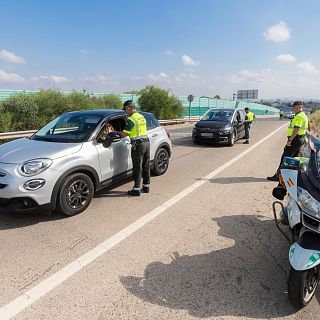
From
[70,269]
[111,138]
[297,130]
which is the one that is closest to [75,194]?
[111,138]

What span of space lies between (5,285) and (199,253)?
2.11m

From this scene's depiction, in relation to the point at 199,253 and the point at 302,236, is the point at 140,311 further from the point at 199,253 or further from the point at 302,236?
the point at 302,236

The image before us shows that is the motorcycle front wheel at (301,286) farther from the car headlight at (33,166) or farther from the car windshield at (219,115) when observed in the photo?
the car windshield at (219,115)

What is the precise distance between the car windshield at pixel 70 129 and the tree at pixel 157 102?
2653cm

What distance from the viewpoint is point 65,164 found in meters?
4.59

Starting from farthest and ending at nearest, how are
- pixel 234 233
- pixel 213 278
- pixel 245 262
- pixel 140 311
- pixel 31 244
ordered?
pixel 234 233
pixel 31 244
pixel 245 262
pixel 213 278
pixel 140 311

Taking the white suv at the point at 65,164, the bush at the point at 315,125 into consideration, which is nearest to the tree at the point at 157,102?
the bush at the point at 315,125

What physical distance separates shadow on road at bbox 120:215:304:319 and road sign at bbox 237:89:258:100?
74162 mm

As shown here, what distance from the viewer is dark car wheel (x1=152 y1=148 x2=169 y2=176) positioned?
719 cm

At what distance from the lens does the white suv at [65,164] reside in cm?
423

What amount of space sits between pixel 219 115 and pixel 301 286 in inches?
468

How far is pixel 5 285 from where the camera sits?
3.04 m

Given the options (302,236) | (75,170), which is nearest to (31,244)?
(75,170)

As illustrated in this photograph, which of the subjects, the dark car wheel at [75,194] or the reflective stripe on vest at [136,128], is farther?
the reflective stripe on vest at [136,128]
